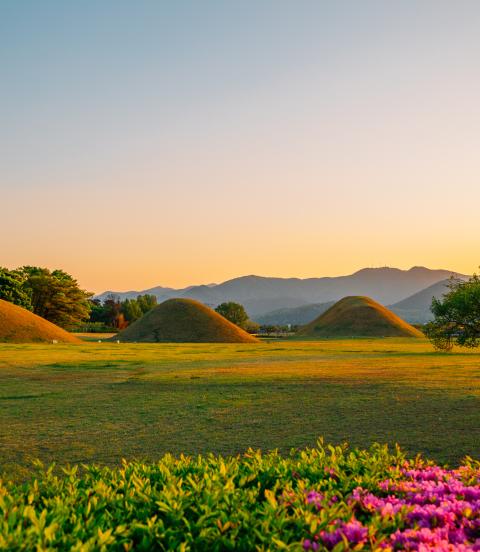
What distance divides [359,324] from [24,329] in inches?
3031

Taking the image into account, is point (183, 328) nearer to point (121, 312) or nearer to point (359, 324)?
point (359, 324)

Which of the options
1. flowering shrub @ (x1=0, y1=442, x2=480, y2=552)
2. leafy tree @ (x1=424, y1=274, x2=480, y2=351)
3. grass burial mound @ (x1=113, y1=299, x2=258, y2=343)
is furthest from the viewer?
grass burial mound @ (x1=113, y1=299, x2=258, y2=343)

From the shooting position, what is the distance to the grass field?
1291cm

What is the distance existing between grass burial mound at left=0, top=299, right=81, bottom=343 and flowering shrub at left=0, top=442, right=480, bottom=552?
7544cm

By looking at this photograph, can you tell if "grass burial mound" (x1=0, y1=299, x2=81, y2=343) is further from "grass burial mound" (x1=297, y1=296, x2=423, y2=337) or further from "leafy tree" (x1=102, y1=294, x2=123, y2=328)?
"grass burial mound" (x1=297, y1=296, x2=423, y2=337)

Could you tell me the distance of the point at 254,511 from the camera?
16.6 feet

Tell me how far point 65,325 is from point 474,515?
119245 millimetres

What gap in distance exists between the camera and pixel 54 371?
32969 mm

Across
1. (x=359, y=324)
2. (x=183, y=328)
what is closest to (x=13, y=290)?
(x=183, y=328)

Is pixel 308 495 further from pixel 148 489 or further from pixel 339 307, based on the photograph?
pixel 339 307

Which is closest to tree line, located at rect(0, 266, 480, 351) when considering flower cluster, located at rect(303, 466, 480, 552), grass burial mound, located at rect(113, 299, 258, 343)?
grass burial mound, located at rect(113, 299, 258, 343)

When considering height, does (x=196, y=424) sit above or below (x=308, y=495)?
below

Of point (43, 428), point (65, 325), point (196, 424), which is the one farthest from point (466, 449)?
point (65, 325)

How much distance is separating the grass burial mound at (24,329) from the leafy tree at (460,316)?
54028 mm
